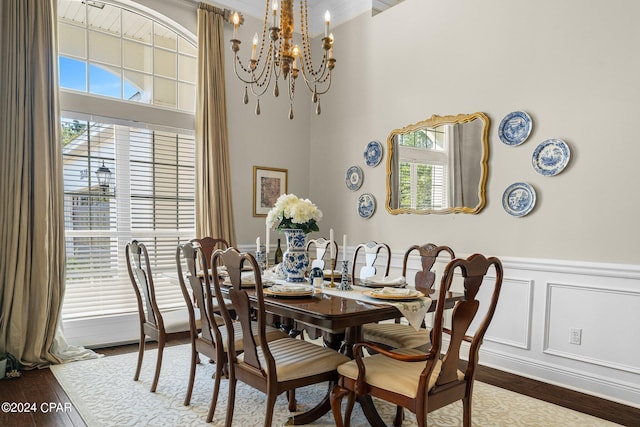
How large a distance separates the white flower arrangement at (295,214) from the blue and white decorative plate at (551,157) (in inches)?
71.7

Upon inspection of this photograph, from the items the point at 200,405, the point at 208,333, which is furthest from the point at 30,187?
the point at 200,405

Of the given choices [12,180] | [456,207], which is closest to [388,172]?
[456,207]

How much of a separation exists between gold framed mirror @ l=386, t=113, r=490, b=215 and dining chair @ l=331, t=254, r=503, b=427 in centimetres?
191

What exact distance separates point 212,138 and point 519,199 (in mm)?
2956

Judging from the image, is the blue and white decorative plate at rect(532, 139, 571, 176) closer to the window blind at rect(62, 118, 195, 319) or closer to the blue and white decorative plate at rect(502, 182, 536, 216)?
the blue and white decorative plate at rect(502, 182, 536, 216)

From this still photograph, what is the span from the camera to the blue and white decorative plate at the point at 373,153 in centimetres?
468

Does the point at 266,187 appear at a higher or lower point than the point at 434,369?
higher

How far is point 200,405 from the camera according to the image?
2785 millimetres

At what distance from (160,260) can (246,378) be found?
2.54m

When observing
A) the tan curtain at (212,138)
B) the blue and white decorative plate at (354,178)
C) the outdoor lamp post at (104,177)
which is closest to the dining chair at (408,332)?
the blue and white decorative plate at (354,178)

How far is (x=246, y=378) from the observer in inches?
89.7

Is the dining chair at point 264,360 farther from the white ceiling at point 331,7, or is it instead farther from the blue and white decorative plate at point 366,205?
the white ceiling at point 331,7

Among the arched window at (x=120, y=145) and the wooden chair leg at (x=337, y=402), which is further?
the arched window at (x=120, y=145)

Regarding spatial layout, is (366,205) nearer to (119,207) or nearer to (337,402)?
(119,207)
